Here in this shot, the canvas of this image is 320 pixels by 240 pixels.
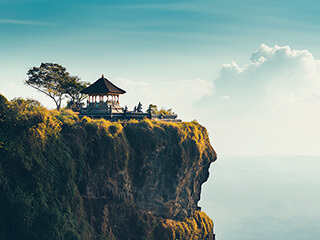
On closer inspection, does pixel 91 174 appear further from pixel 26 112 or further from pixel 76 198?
pixel 26 112

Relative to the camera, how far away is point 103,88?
8244cm

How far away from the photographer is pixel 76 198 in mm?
67938

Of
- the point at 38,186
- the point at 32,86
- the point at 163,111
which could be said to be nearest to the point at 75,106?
the point at 32,86

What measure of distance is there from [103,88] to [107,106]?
10.7ft

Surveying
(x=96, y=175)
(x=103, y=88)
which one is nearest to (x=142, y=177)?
(x=96, y=175)

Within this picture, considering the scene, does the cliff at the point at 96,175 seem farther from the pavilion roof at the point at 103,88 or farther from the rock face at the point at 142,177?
the pavilion roof at the point at 103,88

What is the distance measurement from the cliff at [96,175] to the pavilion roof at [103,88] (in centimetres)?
848

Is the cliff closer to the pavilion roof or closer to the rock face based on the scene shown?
the rock face

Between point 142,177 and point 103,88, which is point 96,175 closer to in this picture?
point 142,177

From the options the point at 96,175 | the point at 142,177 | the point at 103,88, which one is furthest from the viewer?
the point at 103,88

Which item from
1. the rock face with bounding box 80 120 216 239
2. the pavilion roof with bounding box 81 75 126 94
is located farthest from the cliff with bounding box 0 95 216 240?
the pavilion roof with bounding box 81 75 126 94

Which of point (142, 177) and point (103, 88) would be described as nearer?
point (142, 177)

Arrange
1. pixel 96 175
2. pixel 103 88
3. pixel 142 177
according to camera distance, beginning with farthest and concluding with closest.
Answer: pixel 103 88
pixel 142 177
pixel 96 175

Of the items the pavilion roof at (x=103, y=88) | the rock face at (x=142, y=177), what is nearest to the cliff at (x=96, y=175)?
the rock face at (x=142, y=177)
